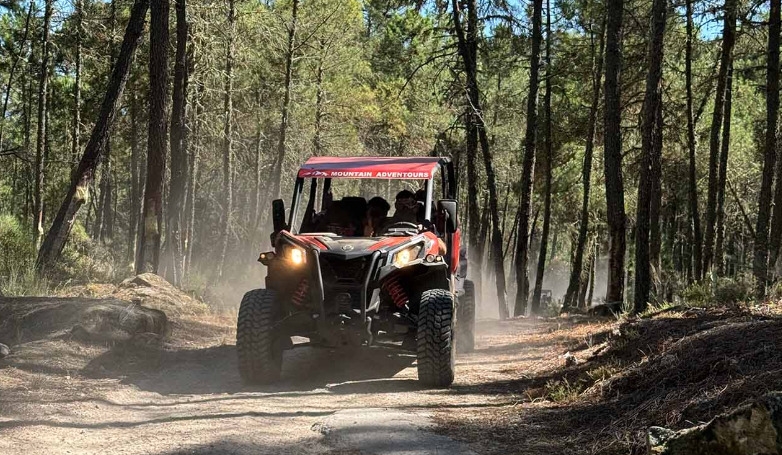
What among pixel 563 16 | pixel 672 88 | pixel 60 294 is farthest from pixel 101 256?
pixel 672 88

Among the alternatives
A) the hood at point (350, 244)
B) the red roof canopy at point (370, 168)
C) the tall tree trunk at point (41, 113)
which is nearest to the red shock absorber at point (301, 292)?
the hood at point (350, 244)

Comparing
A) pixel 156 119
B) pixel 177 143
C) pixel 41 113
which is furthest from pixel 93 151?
pixel 41 113

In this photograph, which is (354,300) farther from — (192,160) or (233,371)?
(192,160)

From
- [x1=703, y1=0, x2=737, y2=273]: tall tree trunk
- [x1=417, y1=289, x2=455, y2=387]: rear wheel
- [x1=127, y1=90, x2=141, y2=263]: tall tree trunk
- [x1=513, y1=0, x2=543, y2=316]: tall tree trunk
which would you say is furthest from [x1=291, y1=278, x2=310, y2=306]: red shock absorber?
[x1=127, y1=90, x2=141, y2=263]: tall tree trunk

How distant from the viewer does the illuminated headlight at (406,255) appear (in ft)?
25.3

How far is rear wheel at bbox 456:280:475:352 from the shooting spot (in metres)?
11.3

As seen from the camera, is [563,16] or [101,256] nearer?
[101,256]

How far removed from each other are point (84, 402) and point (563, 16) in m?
22.1

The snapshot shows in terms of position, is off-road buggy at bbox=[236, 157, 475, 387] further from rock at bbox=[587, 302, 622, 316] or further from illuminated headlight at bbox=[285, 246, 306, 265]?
rock at bbox=[587, 302, 622, 316]

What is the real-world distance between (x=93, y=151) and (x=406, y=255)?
26.9 ft

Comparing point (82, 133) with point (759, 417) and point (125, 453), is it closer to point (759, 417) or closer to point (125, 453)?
point (125, 453)

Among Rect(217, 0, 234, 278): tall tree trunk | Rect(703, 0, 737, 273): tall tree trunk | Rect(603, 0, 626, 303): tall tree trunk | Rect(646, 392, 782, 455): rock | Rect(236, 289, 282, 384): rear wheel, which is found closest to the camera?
Rect(646, 392, 782, 455): rock

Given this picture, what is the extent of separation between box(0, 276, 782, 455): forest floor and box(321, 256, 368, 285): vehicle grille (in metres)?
1.19

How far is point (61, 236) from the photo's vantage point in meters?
13.0
